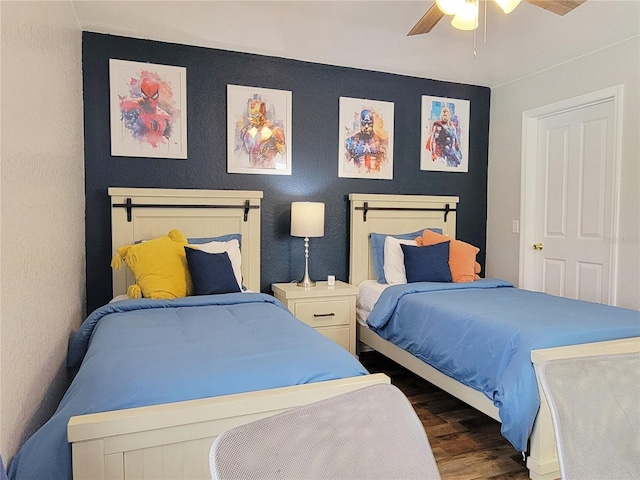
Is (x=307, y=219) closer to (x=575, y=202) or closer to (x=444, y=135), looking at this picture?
(x=444, y=135)

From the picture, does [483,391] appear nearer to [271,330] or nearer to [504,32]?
[271,330]

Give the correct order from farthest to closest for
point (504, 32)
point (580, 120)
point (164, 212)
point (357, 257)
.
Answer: point (357, 257)
point (580, 120)
point (164, 212)
point (504, 32)

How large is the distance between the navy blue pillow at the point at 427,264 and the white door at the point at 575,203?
1.00 metres

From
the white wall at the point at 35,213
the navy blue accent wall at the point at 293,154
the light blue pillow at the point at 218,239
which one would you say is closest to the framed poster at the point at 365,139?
the navy blue accent wall at the point at 293,154

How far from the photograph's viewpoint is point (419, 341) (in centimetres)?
288

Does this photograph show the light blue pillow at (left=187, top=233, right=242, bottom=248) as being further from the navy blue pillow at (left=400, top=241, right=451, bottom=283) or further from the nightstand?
the navy blue pillow at (left=400, top=241, right=451, bottom=283)

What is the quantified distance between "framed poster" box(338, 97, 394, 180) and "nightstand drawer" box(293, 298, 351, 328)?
3.74ft

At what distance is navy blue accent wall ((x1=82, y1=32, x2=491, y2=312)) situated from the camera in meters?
3.24

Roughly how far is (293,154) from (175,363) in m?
2.41

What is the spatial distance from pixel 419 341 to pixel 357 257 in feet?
3.74

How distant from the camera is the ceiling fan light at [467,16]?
7.06 ft

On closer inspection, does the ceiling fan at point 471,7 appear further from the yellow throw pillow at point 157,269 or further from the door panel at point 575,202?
the yellow throw pillow at point 157,269

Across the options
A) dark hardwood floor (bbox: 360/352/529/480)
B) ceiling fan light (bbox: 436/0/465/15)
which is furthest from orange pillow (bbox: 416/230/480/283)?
ceiling fan light (bbox: 436/0/465/15)

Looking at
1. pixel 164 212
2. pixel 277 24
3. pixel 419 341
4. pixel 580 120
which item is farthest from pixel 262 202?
pixel 580 120
